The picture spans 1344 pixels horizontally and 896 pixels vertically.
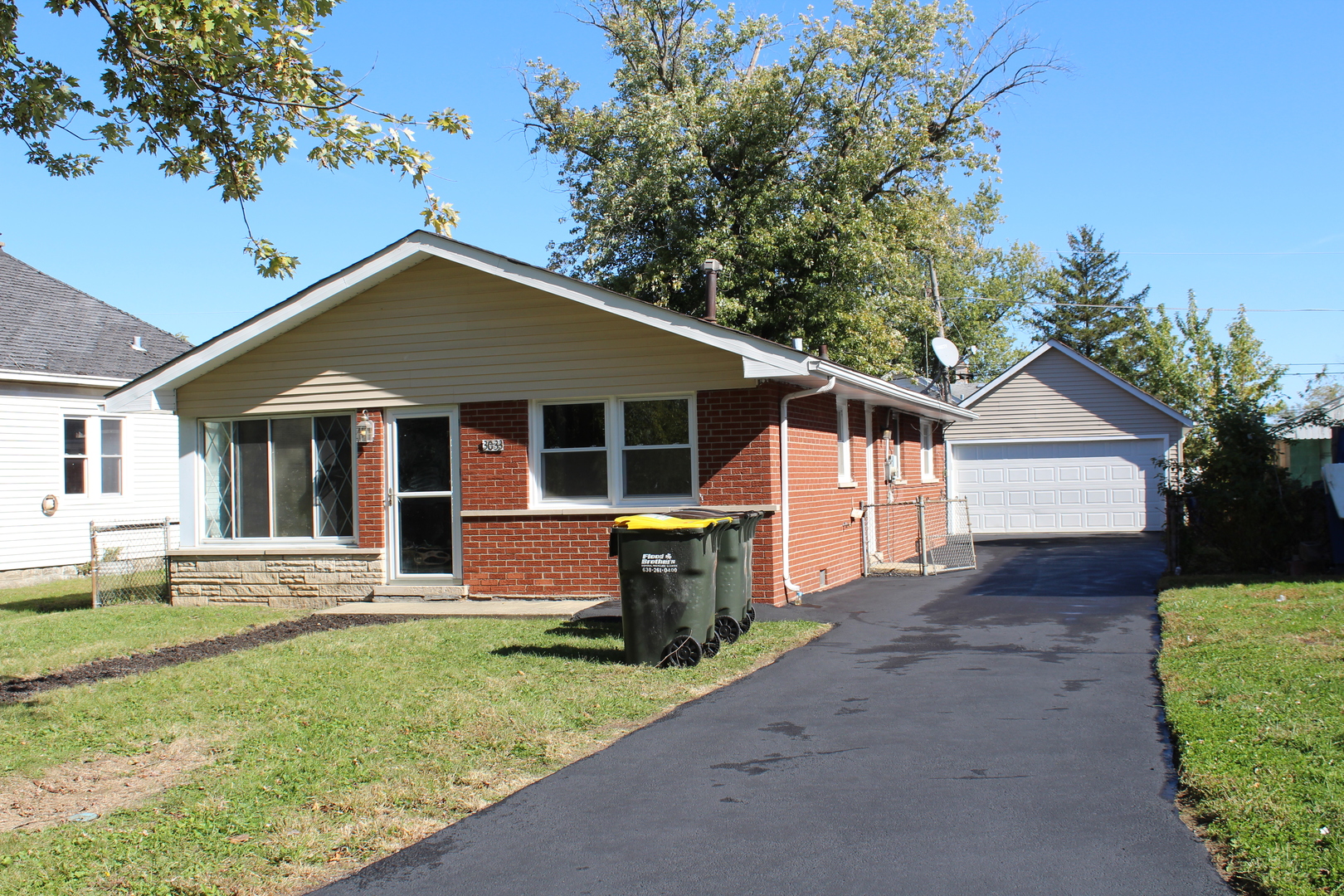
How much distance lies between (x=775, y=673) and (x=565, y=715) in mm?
2043

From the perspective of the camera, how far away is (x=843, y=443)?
51.2 ft

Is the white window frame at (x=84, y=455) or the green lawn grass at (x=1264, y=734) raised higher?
the white window frame at (x=84, y=455)

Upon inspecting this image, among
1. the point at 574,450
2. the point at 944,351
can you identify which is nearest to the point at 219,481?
the point at 574,450

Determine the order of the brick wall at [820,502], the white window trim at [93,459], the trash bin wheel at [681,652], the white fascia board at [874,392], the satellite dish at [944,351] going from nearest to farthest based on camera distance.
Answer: the trash bin wheel at [681,652]
the white fascia board at [874,392]
the brick wall at [820,502]
the white window trim at [93,459]
the satellite dish at [944,351]

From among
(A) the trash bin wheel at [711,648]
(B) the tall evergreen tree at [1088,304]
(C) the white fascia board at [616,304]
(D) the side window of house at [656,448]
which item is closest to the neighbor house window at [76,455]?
(C) the white fascia board at [616,304]

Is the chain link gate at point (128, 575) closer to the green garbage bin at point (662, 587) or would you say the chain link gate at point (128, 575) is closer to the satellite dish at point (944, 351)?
the green garbage bin at point (662, 587)

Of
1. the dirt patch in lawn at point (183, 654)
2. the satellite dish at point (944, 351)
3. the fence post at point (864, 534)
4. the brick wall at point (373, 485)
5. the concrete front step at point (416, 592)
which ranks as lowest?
the dirt patch in lawn at point (183, 654)

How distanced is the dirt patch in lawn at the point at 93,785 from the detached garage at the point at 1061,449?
23.4m

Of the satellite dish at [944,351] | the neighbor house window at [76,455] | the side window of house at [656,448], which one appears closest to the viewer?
the side window of house at [656,448]

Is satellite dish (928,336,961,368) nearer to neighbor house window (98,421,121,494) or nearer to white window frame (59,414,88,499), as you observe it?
neighbor house window (98,421,121,494)

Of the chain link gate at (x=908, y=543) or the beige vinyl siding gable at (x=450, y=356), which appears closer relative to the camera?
the beige vinyl siding gable at (x=450, y=356)

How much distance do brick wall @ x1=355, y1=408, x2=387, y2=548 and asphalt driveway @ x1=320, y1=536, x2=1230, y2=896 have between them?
6587mm

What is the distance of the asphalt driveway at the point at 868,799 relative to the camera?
426 centimetres

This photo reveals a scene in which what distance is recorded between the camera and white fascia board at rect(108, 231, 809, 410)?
37.4 ft
